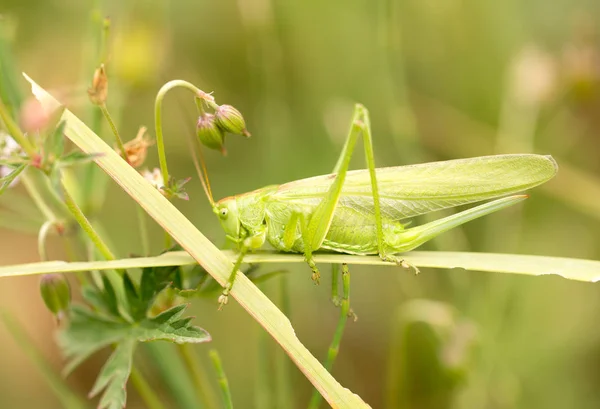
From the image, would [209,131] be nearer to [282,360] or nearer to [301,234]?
[301,234]

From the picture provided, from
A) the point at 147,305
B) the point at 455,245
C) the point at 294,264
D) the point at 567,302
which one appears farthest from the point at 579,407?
the point at 147,305

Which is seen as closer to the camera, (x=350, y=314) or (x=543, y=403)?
(x=350, y=314)

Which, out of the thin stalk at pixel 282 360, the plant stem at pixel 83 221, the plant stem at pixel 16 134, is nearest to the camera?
the plant stem at pixel 16 134

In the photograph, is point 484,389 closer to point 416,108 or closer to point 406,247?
point 406,247

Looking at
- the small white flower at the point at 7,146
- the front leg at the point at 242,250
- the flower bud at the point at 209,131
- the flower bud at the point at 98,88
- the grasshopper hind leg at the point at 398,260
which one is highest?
the flower bud at the point at 98,88

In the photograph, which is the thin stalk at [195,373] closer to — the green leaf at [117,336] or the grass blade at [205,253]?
the green leaf at [117,336]

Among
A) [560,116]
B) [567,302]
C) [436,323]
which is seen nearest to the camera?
[436,323]

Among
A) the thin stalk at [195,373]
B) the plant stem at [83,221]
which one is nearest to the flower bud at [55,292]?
the plant stem at [83,221]
